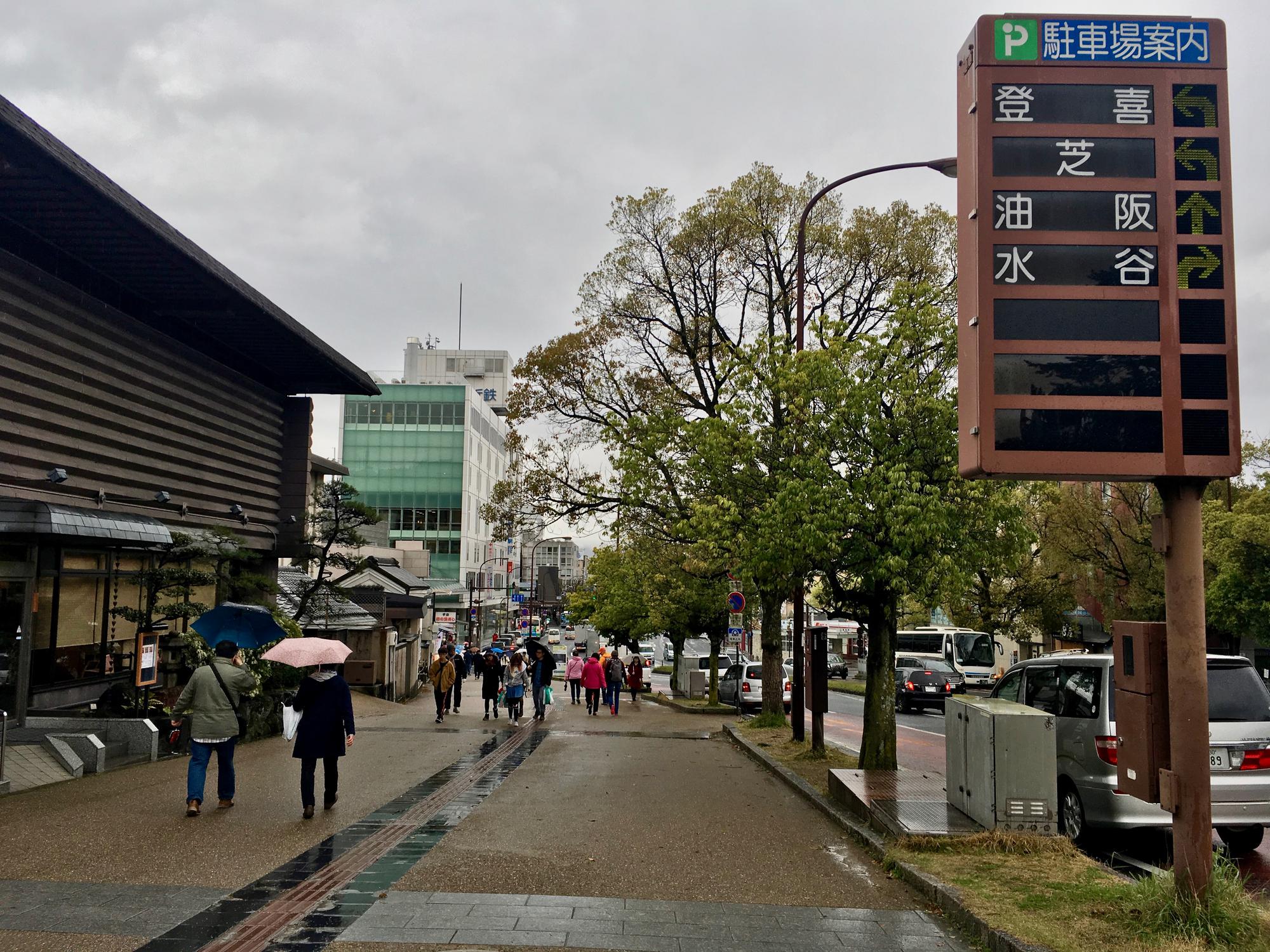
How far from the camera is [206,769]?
32.0ft

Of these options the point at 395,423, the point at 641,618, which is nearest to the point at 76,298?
the point at 641,618

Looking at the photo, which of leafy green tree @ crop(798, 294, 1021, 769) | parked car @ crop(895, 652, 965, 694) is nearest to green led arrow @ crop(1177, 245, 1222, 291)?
leafy green tree @ crop(798, 294, 1021, 769)

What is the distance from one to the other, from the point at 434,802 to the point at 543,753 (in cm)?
539

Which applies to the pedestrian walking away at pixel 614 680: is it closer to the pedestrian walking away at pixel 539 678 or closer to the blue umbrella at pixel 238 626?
the pedestrian walking away at pixel 539 678

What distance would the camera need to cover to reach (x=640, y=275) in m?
24.2

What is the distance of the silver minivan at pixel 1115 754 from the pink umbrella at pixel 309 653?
278 inches

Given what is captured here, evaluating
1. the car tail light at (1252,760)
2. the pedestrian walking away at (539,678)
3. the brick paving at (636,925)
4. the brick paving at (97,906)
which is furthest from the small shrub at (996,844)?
the pedestrian walking away at (539,678)

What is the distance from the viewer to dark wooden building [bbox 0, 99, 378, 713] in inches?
490

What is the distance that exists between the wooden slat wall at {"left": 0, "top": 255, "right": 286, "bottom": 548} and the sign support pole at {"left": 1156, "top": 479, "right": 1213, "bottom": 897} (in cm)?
1263

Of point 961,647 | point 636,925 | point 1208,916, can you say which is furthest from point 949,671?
point 636,925

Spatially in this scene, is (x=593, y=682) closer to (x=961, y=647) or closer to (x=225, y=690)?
(x=225, y=690)

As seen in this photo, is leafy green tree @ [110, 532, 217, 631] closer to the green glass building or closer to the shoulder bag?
the shoulder bag

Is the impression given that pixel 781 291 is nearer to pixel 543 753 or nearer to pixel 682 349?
pixel 682 349

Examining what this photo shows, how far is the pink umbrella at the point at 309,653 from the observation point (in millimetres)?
10484
